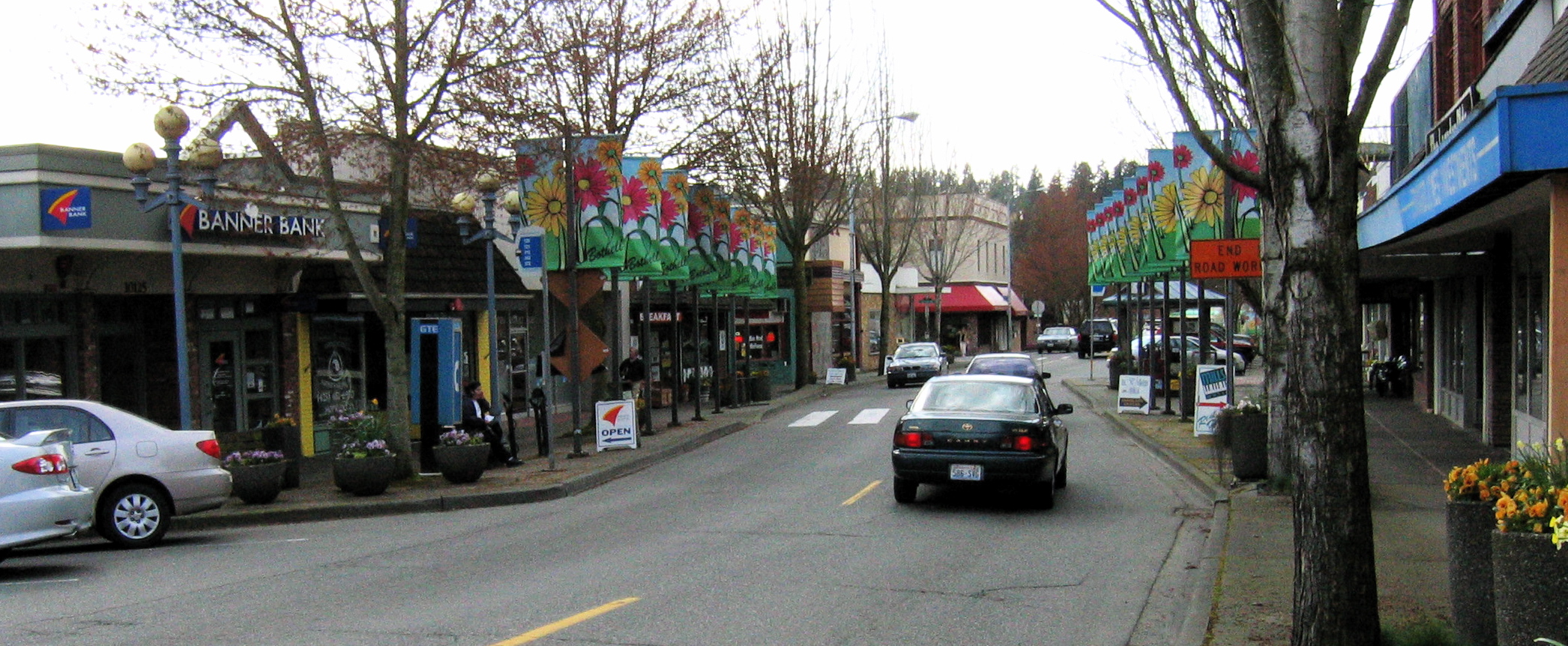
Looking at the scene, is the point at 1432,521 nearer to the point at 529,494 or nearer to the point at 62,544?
the point at 529,494

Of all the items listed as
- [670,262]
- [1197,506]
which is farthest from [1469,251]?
[670,262]

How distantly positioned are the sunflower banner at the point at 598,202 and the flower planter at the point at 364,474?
5933mm

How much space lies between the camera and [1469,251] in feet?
56.2

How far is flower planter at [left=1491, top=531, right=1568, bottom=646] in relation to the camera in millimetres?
5137

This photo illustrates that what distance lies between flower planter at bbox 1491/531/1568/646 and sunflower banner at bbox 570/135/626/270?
52.8ft

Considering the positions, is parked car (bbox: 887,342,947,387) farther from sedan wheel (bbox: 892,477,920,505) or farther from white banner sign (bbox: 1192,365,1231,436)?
sedan wheel (bbox: 892,477,920,505)

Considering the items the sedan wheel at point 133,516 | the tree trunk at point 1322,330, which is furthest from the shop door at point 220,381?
the tree trunk at point 1322,330

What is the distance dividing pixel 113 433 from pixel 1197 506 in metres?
11.0

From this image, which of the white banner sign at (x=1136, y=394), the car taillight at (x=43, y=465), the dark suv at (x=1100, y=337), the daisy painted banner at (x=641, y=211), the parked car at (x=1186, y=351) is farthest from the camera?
the dark suv at (x=1100, y=337)

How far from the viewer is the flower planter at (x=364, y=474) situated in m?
14.9

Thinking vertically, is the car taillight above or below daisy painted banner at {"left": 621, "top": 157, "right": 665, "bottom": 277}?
below

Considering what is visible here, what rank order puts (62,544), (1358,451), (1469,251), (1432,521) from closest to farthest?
(1358,451) → (1432,521) → (62,544) → (1469,251)

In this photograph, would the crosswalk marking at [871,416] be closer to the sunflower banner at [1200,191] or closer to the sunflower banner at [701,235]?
the sunflower banner at [701,235]

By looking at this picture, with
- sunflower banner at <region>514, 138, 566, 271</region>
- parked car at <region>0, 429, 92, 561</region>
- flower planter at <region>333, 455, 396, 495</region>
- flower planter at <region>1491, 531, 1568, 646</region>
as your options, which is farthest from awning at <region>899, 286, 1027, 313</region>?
flower planter at <region>1491, 531, 1568, 646</region>
